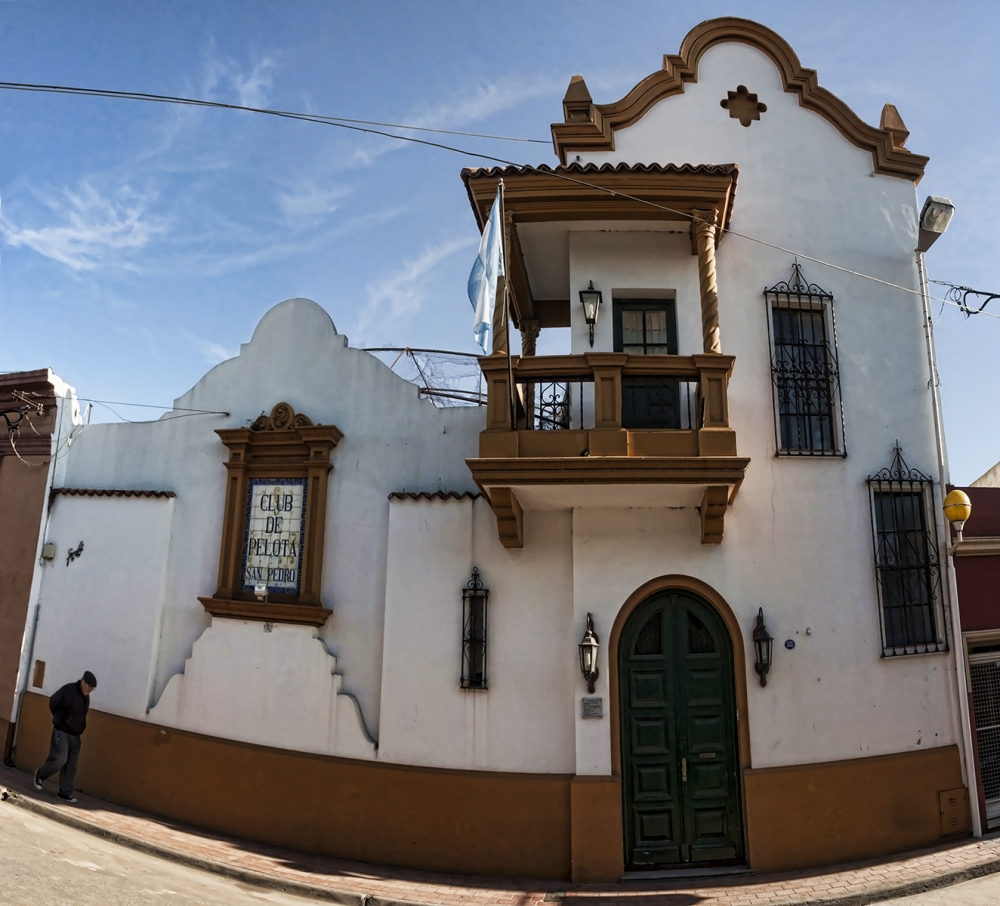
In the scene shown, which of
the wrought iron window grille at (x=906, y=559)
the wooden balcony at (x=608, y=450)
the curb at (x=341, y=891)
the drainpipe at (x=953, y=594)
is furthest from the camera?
the wrought iron window grille at (x=906, y=559)

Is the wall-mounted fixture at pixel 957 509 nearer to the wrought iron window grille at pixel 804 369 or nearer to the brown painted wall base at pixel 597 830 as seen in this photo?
the wrought iron window grille at pixel 804 369

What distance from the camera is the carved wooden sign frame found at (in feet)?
28.3

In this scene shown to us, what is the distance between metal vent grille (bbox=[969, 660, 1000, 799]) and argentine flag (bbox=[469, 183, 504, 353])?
7092 mm

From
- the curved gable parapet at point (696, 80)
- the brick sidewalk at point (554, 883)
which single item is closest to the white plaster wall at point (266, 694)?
the brick sidewalk at point (554, 883)

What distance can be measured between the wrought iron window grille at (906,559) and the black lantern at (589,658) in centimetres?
342

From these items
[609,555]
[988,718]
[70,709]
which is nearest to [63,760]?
[70,709]

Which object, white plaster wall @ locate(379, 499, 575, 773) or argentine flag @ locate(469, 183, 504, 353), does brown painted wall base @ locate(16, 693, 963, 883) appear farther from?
argentine flag @ locate(469, 183, 504, 353)

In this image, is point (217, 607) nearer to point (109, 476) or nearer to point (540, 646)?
point (109, 476)

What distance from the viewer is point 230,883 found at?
701 cm

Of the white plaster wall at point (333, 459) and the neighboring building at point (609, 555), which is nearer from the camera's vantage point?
the neighboring building at point (609, 555)

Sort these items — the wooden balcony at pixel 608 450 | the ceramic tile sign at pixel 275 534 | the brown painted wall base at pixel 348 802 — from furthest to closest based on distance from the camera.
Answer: the ceramic tile sign at pixel 275 534 < the brown painted wall base at pixel 348 802 < the wooden balcony at pixel 608 450

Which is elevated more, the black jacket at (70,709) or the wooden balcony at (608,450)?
the wooden balcony at (608,450)

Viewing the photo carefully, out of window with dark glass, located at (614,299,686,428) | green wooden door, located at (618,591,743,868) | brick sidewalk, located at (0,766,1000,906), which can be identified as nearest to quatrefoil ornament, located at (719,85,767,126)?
window with dark glass, located at (614,299,686,428)

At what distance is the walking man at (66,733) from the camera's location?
8703mm
